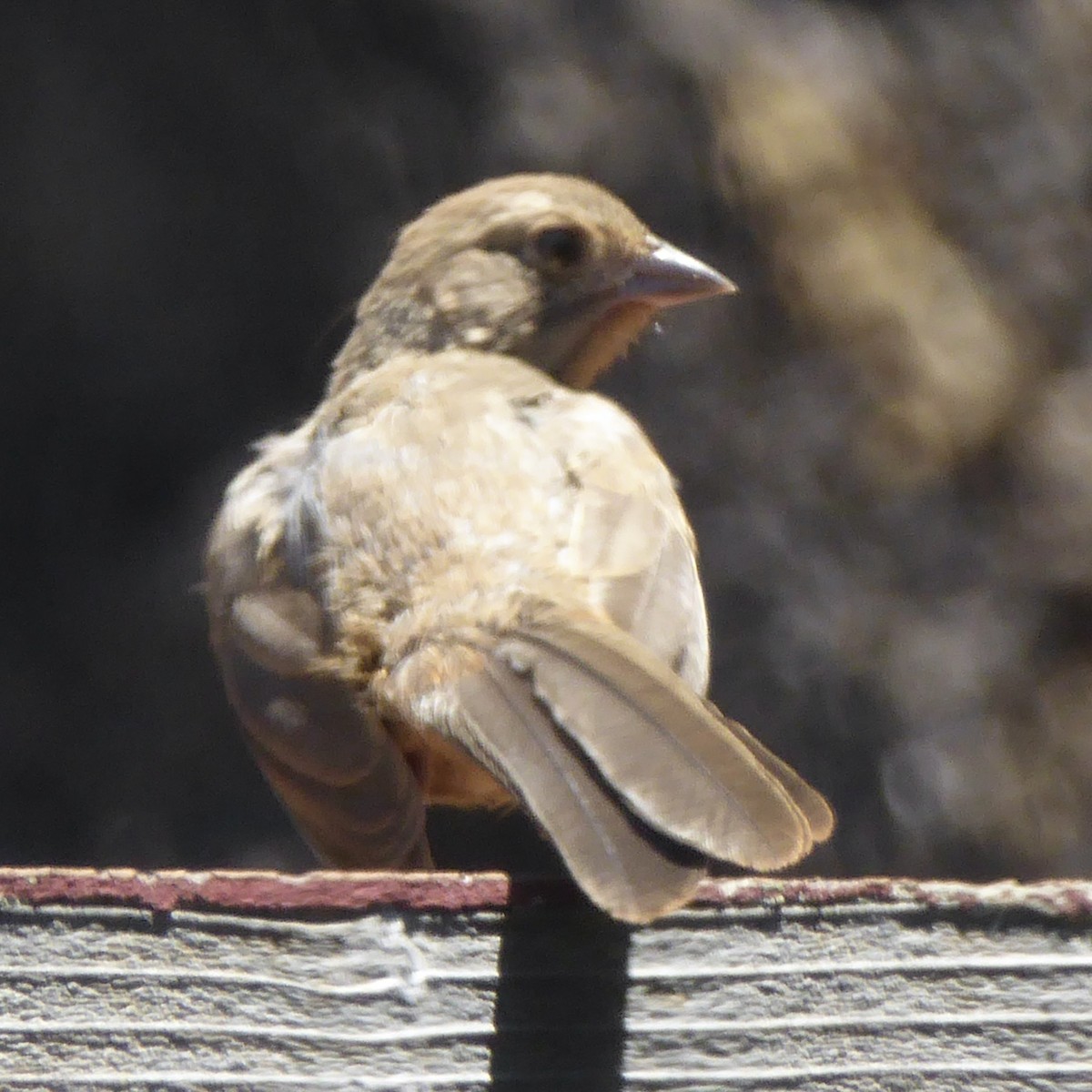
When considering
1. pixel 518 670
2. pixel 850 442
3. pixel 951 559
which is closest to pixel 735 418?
pixel 850 442

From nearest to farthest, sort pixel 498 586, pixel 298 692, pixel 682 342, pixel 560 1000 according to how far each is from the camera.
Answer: pixel 560 1000 < pixel 498 586 < pixel 298 692 < pixel 682 342

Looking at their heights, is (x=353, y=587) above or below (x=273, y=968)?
above

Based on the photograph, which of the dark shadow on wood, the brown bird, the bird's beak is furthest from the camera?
the bird's beak

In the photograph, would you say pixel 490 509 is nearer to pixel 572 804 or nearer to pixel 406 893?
pixel 572 804

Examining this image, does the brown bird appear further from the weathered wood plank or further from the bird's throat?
the weathered wood plank

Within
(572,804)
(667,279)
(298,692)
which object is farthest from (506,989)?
(667,279)

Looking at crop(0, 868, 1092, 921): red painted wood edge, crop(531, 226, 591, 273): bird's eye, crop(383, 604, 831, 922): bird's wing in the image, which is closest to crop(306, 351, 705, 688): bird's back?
crop(383, 604, 831, 922): bird's wing

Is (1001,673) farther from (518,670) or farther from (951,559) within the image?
(518,670)
